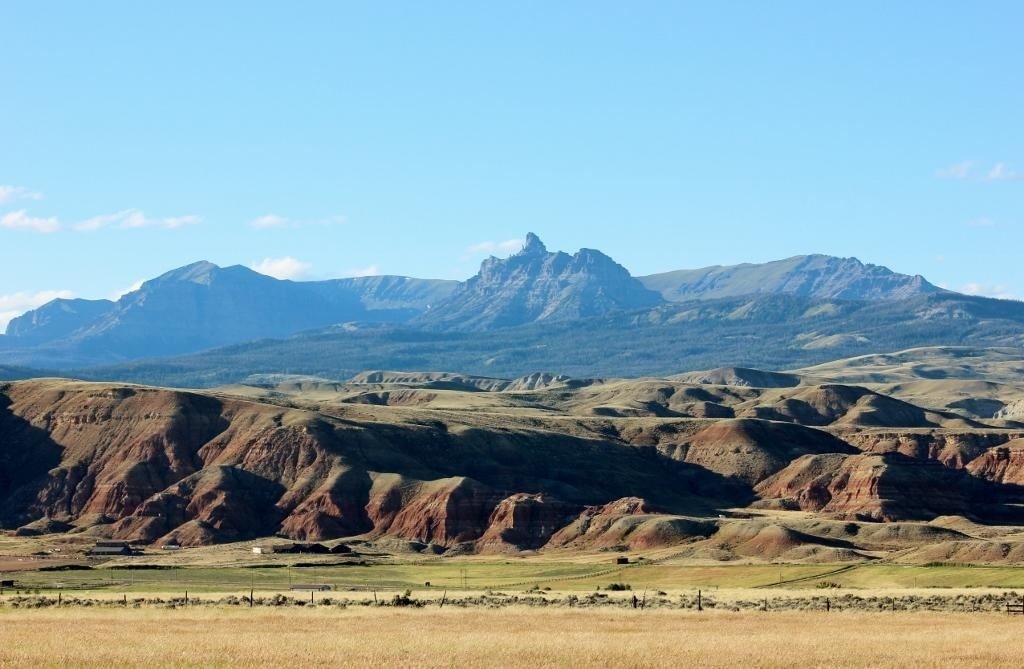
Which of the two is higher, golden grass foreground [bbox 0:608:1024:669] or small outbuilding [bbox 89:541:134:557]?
golden grass foreground [bbox 0:608:1024:669]

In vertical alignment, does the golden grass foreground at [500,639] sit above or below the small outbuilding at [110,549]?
above

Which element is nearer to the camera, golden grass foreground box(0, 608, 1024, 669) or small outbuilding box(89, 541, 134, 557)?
golden grass foreground box(0, 608, 1024, 669)

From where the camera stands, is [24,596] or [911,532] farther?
[911,532]

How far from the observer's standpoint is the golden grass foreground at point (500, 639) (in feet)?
209

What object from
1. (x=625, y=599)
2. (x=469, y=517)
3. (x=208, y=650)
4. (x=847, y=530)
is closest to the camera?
(x=208, y=650)

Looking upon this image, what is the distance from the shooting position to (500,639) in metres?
71.3

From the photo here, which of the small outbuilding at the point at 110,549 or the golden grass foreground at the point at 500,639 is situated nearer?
the golden grass foreground at the point at 500,639

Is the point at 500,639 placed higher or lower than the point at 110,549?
higher

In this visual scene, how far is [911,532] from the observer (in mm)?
168375

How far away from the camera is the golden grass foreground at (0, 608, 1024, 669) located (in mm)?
63688

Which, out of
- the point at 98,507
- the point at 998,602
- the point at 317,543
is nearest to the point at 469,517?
the point at 317,543

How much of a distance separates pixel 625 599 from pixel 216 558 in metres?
70.8

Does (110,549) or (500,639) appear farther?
(110,549)

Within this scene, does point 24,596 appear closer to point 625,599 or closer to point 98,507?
point 625,599
